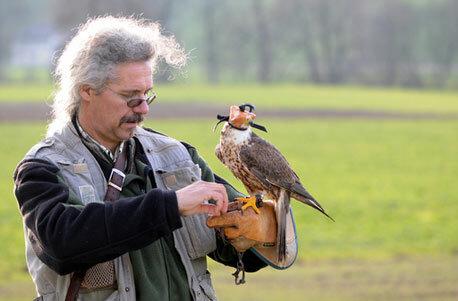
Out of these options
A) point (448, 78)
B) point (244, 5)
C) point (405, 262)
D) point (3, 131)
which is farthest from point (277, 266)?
point (244, 5)

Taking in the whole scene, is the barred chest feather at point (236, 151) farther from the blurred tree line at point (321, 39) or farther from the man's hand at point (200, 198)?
the blurred tree line at point (321, 39)

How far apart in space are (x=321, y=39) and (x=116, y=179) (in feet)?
280

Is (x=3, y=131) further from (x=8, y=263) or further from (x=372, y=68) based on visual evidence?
(x=372, y=68)

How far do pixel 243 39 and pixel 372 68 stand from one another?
49.3 ft

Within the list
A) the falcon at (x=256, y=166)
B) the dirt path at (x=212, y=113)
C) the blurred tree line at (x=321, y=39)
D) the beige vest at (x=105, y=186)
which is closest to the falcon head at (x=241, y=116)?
the falcon at (x=256, y=166)

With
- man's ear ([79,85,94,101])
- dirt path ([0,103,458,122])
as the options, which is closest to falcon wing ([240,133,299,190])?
man's ear ([79,85,94,101])

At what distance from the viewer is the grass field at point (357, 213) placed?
11133 mm

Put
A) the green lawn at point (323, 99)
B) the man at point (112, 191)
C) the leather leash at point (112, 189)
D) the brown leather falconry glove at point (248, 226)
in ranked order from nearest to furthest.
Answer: the man at point (112, 191)
the leather leash at point (112, 189)
the brown leather falconry glove at point (248, 226)
the green lawn at point (323, 99)

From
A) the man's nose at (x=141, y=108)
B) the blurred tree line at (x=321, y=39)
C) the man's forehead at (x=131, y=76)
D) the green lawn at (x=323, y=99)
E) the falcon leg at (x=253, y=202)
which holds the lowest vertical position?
the blurred tree line at (x=321, y=39)

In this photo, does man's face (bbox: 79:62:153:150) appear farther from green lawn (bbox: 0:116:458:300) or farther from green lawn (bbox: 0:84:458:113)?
green lawn (bbox: 0:84:458:113)

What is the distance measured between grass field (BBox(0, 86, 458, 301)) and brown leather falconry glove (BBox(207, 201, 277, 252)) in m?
6.02

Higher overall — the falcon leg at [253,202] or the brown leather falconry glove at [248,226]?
the falcon leg at [253,202]

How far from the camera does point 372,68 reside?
8419 centimetres

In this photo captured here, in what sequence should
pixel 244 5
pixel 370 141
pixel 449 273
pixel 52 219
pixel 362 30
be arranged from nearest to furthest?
pixel 52 219 → pixel 449 273 → pixel 370 141 → pixel 362 30 → pixel 244 5
